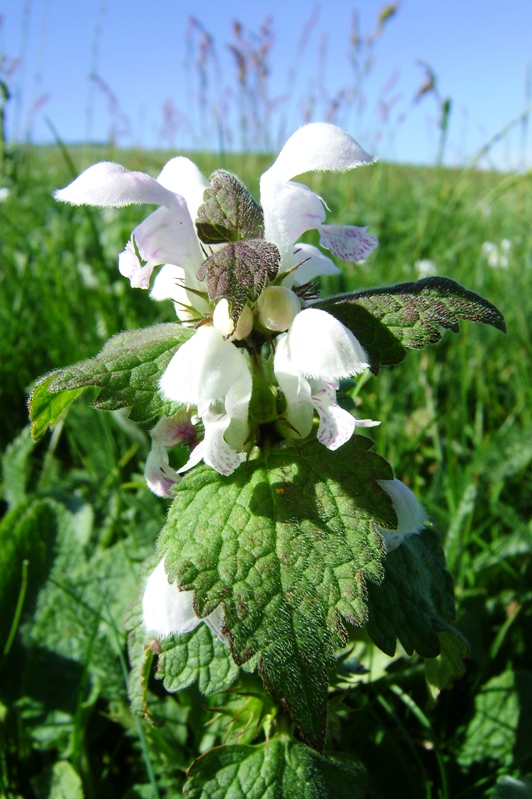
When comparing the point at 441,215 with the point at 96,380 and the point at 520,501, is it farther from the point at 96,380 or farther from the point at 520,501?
the point at 96,380

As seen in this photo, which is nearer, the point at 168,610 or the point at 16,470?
the point at 168,610

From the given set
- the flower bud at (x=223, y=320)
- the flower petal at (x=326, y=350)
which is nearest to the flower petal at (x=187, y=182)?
the flower bud at (x=223, y=320)

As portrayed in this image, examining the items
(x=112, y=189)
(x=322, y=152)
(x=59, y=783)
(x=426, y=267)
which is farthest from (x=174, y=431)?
(x=426, y=267)

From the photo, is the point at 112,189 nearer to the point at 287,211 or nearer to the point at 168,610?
the point at 287,211

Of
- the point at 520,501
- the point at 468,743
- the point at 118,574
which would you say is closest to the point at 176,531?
the point at 118,574

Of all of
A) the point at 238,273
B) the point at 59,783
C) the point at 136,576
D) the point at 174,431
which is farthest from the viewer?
the point at 136,576

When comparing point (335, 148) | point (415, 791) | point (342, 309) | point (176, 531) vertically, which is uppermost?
point (335, 148)

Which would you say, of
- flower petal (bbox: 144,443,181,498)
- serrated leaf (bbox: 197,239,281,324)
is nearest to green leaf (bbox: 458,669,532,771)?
flower petal (bbox: 144,443,181,498)
